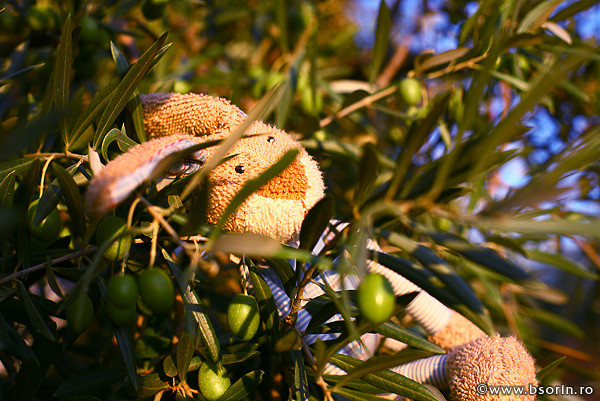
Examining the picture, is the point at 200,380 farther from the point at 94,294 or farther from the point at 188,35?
the point at 188,35

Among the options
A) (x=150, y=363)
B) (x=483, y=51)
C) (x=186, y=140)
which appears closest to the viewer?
(x=186, y=140)

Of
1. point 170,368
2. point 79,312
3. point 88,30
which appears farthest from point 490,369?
point 88,30

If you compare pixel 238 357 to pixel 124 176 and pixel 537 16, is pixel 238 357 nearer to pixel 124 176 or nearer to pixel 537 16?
pixel 124 176

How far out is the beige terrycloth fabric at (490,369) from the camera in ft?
1.91

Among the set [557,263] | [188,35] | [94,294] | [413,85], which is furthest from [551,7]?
[188,35]

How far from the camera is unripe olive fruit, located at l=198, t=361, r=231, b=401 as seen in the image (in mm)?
525

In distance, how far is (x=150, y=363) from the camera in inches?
28.7

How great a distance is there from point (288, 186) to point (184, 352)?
248 millimetres

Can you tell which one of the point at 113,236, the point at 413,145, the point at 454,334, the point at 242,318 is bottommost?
the point at 454,334

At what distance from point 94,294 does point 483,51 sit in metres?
0.83

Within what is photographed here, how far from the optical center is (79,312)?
1.55 feet

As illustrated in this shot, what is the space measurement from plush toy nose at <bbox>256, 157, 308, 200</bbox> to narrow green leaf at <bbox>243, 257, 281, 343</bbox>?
0.10 meters

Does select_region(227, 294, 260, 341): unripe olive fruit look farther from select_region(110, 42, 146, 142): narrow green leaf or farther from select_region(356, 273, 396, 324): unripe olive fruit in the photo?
select_region(110, 42, 146, 142): narrow green leaf

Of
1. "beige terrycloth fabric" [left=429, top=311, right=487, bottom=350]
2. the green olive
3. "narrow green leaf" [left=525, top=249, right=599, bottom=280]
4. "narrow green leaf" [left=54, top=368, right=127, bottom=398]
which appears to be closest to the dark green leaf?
"narrow green leaf" [left=54, top=368, right=127, bottom=398]
